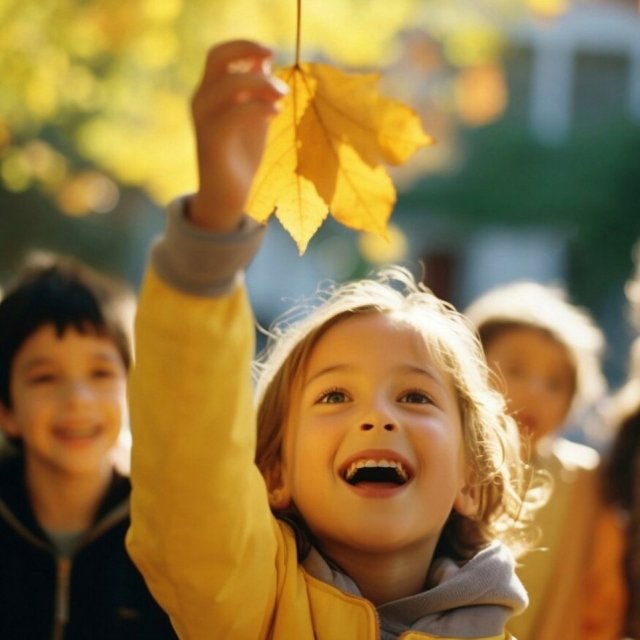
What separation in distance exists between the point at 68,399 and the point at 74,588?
0.43m

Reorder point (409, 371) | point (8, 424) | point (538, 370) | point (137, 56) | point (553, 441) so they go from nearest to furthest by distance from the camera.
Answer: point (409, 371) → point (8, 424) → point (538, 370) → point (553, 441) → point (137, 56)

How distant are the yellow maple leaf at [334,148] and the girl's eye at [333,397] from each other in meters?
0.23

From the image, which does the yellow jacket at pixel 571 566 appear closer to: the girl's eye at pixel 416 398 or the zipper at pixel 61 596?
the zipper at pixel 61 596

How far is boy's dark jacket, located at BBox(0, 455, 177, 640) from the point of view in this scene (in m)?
2.76

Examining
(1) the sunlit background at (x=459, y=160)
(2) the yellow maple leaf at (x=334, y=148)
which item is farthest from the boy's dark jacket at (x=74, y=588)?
(1) the sunlit background at (x=459, y=160)

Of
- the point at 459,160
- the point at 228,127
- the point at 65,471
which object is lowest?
the point at 65,471

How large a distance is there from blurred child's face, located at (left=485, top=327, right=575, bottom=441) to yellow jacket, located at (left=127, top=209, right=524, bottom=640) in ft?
7.49

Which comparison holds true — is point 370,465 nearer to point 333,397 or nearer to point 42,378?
point 333,397

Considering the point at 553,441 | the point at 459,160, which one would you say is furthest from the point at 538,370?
the point at 459,160

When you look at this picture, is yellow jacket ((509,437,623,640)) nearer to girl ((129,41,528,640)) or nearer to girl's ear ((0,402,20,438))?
girl ((129,41,528,640))

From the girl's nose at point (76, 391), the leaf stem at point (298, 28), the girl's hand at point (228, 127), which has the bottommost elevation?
the girl's nose at point (76, 391)

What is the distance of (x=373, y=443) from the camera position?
1733 millimetres

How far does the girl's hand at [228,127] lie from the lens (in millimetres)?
1377

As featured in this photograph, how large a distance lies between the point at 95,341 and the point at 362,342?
1.28 m
